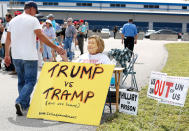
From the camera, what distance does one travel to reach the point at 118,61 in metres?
8.44

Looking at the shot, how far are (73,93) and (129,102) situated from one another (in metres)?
0.97

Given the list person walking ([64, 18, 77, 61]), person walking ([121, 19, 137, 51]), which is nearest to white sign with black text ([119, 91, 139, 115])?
person walking ([121, 19, 137, 51])

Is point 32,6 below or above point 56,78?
above

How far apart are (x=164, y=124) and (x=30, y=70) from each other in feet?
8.34

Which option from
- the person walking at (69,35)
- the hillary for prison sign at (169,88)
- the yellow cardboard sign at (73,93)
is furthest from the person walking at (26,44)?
the person walking at (69,35)

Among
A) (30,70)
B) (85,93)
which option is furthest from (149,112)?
(30,70)

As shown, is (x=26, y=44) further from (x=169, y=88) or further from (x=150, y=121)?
(x=169, y=88)

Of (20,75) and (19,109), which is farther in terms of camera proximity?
(20,75)

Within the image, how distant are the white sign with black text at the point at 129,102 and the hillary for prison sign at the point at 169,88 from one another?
1.06 ft

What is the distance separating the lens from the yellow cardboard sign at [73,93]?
18.3 feet

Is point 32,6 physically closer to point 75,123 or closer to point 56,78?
point 56,78

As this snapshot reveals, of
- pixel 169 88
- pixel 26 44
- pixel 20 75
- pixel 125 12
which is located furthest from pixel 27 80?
pixel 125 12

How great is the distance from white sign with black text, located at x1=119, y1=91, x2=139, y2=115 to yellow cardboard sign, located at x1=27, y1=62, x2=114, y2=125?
35 cm

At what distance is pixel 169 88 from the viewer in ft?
16.2
